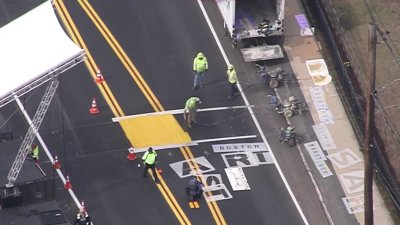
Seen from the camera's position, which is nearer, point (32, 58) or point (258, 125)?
point (32, 58)

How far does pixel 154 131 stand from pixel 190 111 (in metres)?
1.58

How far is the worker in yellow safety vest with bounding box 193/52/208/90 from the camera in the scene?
4975cm

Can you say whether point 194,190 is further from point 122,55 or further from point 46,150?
point 122,55

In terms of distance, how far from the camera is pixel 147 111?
49.6 metres

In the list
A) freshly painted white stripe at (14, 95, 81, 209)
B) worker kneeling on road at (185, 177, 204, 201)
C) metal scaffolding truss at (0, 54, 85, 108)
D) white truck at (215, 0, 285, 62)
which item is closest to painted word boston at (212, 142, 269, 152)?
worker kneeling on road at (185, 177, 204, 201)

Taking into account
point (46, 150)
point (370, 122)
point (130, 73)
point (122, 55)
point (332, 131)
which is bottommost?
point (370, 122)

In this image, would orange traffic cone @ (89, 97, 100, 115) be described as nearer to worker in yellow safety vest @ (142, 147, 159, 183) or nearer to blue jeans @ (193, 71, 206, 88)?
worker in yellow safety vest @ (142, 147, 159, 183)

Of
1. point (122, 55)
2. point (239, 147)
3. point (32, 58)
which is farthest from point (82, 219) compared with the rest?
point (122, 55)

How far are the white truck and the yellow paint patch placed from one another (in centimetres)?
473

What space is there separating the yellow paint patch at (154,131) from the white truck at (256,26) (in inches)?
186

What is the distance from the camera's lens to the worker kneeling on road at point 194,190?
45.7 m

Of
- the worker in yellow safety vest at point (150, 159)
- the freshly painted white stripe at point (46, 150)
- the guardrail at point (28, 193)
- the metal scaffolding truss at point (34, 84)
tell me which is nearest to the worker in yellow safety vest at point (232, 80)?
the worker in yellow safety vest at point (150, 159)

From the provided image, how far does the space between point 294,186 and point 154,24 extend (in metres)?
10.8

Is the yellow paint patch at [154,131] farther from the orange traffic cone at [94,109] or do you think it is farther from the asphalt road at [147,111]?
the orange traffic cone at [94,109]
